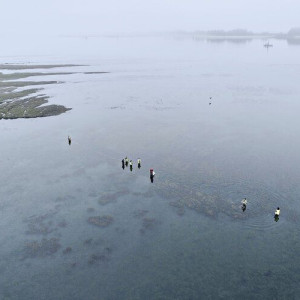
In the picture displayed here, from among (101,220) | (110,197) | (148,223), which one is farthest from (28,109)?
(148,223)

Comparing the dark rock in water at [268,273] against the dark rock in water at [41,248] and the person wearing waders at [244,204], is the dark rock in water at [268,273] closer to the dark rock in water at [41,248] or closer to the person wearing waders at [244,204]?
the person wearing waders at [244,204]

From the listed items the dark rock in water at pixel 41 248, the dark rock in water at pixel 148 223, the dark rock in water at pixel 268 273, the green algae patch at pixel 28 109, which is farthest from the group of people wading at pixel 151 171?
the green algae patch at pixel 28 109

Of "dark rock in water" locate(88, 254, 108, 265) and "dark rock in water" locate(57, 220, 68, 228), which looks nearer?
"dark rock in water" locate(88, 254, 108, 265)

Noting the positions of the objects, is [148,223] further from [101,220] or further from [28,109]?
[28,109]

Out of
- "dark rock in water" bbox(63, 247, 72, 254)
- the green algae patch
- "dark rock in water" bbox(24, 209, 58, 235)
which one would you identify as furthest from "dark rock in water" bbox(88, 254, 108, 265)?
the green algae patch

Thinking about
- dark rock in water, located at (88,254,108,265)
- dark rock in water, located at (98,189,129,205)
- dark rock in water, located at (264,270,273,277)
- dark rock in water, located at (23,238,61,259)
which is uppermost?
dark rock in water, located at (98,189,129,205)

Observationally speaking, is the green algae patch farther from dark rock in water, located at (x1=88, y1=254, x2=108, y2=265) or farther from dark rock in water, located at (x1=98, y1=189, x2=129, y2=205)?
dark rock in water, located at (x1=88, y1=254, x2=108, y2=265)
